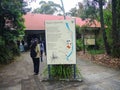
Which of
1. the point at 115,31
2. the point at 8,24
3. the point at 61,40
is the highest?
the point at 8,24

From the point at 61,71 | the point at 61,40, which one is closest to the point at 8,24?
the point at 61,40

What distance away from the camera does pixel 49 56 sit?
855cm

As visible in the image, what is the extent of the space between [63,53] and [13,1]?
8.05 meters

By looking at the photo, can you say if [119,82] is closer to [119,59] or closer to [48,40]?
[48,40]

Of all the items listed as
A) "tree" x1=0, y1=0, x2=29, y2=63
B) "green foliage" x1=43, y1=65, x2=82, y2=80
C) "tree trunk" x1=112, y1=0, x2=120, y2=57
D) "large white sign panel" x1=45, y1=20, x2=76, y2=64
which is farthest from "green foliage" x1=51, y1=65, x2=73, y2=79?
"tree trunk" x1=112, y1=0, x2=120, y2=57

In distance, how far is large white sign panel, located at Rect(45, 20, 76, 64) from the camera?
27.3 feet

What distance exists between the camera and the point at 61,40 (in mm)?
8375

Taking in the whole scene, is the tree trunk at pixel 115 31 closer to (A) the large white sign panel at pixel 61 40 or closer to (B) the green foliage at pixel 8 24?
(A) the large white sign panel at pixel 61 40

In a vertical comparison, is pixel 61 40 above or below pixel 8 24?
below

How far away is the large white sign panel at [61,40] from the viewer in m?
8.33

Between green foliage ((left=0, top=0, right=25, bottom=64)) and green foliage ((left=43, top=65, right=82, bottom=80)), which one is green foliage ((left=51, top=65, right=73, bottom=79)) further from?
green foliage ((left=0, top=0, right=25, bottom=64))

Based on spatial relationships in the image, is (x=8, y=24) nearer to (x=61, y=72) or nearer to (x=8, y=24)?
(x=8, y=24)

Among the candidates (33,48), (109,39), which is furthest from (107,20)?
(33,48)

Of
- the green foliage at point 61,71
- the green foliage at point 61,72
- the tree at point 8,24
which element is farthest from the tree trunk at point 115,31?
the tree at point 8,24
